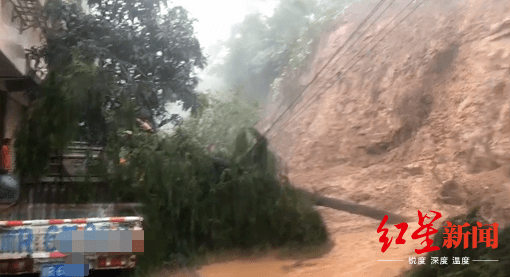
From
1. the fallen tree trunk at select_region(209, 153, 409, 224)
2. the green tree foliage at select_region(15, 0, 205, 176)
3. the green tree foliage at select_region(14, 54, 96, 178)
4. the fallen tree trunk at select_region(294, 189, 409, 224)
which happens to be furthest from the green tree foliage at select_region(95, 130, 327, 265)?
the green tree foliage at select_region(14, 54, 96, 178)

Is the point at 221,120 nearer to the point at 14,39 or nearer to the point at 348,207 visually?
the point at 348,207

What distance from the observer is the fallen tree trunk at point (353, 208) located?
7.42 meters

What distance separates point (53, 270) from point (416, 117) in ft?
23.1

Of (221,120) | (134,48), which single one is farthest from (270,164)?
(134,48)

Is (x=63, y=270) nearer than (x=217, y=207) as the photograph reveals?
Yes

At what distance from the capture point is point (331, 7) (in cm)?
1359

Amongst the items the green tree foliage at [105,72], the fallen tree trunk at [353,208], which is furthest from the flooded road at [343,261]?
the green tree foliage at [105,72]

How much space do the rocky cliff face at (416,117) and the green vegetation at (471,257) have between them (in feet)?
2.13

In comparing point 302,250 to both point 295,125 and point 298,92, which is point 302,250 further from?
point 298,92

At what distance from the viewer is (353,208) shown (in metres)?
8.30

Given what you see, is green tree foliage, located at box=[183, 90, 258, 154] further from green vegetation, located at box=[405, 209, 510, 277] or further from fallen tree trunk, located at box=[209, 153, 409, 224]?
green vegetation, located at box=[405, 209, 510, 277]

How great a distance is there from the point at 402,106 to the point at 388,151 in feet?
3.43

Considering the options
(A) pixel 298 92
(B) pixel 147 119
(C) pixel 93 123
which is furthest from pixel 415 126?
(C) pixel 93 123

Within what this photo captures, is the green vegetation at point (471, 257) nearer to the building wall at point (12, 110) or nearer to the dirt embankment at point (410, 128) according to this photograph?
the dirt embankment at point (410, 128)
